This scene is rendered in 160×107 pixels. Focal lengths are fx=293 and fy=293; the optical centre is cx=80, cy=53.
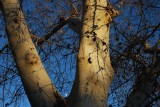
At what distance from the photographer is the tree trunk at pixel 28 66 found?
227 centimetres

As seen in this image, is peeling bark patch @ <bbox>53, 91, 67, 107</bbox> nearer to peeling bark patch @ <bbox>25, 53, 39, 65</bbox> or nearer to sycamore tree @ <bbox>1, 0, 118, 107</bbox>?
sycamore tree @ <bbox>1, 0, 118, 107</bbox>

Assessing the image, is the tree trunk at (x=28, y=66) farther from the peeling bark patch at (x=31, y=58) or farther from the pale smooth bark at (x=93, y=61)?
the pale smooth bark at (x=93, y=61)

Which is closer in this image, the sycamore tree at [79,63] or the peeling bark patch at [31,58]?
the sycamore tree at [79,63]

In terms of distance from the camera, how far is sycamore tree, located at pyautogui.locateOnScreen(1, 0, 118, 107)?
227cm

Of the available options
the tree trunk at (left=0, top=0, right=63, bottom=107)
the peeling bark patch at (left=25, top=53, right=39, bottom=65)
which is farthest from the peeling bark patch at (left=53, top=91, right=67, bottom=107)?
the peeling bark patch at (left=25, top=53, right=39, bottom=65)

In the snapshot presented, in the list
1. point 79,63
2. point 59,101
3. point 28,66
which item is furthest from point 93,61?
point 28,66

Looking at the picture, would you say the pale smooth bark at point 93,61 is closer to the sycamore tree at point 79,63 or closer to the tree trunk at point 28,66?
the sycamore tree at point 79,63

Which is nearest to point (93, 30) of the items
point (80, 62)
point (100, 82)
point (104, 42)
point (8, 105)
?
point (104, 42)

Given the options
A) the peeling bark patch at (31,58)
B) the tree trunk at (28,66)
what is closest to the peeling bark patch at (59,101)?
the tree trunk at (28,66)

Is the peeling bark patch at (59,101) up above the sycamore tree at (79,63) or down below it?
below

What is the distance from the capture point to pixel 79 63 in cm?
246

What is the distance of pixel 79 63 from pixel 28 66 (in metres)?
0.42

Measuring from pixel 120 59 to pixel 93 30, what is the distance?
968 mm

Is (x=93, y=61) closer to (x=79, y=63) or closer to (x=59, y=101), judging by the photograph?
(x=79, y=63)
